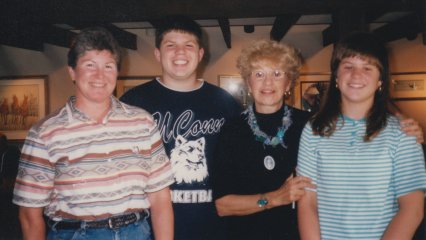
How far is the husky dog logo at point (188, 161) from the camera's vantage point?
1964 millimetres

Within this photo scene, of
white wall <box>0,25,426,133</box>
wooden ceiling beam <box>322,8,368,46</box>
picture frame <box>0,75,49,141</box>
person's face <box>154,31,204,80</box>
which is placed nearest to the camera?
person's face <box>154,31,204,80</box>

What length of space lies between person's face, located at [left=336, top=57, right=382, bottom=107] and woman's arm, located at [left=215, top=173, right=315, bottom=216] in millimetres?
411

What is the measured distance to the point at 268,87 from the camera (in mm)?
1832

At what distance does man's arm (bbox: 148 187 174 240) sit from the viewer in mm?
1652

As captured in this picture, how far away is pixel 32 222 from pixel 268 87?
120cm

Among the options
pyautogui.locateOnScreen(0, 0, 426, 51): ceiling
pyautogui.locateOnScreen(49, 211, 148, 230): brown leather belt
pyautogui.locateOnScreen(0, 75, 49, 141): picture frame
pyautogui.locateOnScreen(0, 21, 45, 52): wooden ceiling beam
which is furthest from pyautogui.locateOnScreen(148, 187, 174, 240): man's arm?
pyautogui.locateOnScreen(0, 75, 49, 141): picture frame

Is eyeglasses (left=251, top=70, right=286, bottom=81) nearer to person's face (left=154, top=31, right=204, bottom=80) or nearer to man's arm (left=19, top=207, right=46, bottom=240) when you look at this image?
person's face (left=154, top=31, right=204, bottom=80)

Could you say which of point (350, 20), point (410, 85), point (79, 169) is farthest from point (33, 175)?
point (410, 85)

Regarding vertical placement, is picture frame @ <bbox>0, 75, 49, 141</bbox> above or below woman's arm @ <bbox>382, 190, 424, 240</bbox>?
above

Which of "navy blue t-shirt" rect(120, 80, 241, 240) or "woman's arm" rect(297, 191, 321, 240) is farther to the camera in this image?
"navy blue t-shirt" rect(120, 80, 241, 240)

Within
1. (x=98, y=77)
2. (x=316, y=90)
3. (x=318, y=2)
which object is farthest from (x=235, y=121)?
(x=316, y=90)

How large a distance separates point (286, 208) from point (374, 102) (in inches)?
25.0

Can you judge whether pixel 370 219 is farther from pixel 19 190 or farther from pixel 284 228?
pixel 19 190

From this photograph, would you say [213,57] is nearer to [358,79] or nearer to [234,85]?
[234,85]
